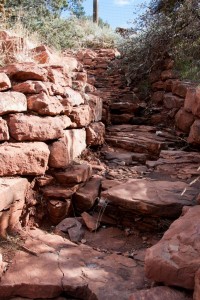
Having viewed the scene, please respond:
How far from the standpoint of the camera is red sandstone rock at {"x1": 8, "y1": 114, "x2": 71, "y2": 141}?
328cm

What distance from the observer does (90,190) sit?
3.67 meters

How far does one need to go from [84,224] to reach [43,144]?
3.06 feet

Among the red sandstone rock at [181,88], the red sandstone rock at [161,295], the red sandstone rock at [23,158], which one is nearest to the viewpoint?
the red sandstone rock at [161,295]

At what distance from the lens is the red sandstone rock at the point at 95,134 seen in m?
4.54

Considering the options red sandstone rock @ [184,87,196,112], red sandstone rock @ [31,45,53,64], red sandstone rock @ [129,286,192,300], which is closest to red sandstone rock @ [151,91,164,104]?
red sandstone rock @ [184,87,196,112]

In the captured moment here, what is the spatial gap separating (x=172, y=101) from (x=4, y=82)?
3.33 m

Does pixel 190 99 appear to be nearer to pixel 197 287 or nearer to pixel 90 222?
pixel 90 222

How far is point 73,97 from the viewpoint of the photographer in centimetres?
421

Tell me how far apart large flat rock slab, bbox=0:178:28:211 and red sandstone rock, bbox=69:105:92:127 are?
121 centimetres

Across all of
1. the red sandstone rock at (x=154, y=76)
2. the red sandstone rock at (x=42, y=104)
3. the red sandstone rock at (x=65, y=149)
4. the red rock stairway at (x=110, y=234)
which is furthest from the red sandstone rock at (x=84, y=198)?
the red sandstone rock at (x=154, y=76)

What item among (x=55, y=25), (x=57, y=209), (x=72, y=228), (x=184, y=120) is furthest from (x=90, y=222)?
(x=55, y=25)

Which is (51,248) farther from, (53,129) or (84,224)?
(53,129)

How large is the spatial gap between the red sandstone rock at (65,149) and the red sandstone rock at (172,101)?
2.25 metres

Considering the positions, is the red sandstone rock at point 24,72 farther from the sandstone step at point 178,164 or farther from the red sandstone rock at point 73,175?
the sandstone step at point 178,164
